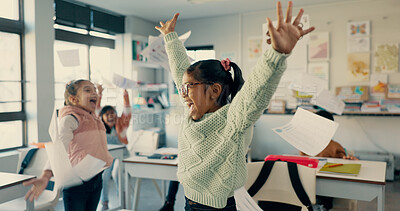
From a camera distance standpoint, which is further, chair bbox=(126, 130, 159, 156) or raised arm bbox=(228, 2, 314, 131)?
chair bbox=(126, 130, 159, 156)

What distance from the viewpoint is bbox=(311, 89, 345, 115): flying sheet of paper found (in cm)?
254

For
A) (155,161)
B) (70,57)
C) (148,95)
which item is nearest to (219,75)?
(70,57)

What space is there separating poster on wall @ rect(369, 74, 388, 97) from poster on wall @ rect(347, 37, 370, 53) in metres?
0.42

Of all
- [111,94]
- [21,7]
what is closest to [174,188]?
[111,94]

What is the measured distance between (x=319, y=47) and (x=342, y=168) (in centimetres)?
320

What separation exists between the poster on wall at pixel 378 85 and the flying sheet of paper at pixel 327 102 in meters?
2.42

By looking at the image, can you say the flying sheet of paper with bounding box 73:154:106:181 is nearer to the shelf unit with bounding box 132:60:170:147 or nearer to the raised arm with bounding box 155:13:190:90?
the raised arm with bounding box 155:13:190:90

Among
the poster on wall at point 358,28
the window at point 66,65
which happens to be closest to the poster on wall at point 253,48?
the poster on wall at point 358,28

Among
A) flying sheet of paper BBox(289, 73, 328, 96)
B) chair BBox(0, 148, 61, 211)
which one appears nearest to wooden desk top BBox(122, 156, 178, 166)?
chair BBox(0, 148, 61, 211)

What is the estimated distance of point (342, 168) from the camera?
7.27 ft

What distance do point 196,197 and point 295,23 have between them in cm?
63

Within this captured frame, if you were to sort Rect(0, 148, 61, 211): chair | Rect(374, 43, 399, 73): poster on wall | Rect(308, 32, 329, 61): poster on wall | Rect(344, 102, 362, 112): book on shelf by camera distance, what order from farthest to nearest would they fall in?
Rect(308, 32, 329, 61): poster on wall → Rect(344, 102, 362, 112): book on shelf → Rect(374, 43, 399, 73): poster on wall → Rect(0, 148, 61, 211): chair

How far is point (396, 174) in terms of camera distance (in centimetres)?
455

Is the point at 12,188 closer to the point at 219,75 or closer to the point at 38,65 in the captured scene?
the point at 219,75
